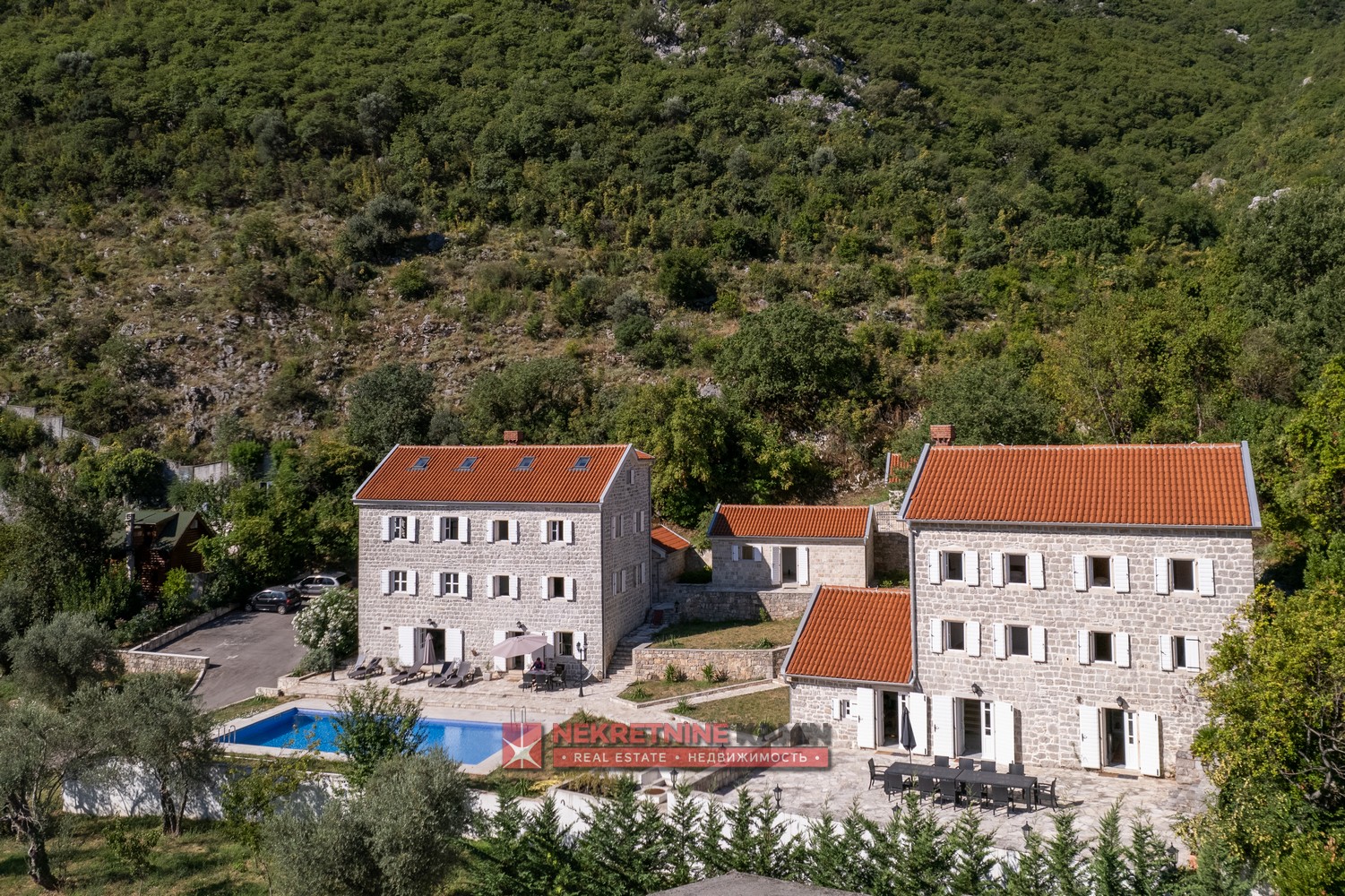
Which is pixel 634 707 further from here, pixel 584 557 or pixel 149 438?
pixel 149 438

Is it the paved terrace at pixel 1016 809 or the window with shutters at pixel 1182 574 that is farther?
the window with shutters at pixel 1182 574

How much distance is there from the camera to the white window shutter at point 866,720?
70.2 ft

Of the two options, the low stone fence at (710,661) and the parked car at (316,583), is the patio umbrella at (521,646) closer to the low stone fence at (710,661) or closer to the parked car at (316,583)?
the low stone fence at (710,661)

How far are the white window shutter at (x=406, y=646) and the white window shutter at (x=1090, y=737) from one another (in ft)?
68.6

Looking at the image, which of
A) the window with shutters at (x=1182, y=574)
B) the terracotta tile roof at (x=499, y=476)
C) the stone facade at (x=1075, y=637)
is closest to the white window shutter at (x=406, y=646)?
the terracotta tile roof at (x=499, y=476)

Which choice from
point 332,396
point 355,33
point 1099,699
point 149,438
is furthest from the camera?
→ point 355,33

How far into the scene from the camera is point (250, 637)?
3503cm

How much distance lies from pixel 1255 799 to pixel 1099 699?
20.3ft

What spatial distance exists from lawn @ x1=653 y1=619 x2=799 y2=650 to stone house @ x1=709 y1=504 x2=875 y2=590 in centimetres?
206

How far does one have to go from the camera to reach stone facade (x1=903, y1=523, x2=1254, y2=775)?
1934cm

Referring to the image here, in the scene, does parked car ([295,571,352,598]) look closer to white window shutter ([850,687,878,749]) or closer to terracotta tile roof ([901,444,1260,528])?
white window shutter ([850,687,878,749])

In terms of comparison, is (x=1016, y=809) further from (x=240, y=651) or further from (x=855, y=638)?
(x=240, y=651)

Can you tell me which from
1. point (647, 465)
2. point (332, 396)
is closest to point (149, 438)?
point (332, 396)

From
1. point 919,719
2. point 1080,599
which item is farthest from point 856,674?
point 1080,599
